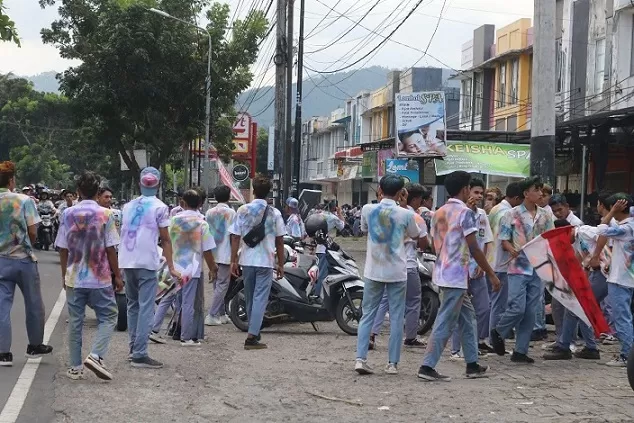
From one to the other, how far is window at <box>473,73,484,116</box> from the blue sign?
1469 centimetres

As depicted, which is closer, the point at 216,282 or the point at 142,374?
the point at 142,374

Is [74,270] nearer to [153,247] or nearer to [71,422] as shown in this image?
[153,247]

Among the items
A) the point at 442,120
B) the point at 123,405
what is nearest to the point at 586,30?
the point at 442,120

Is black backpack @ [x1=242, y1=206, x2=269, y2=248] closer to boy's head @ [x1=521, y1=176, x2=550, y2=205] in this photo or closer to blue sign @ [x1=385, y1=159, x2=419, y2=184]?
boy's head @ [x1=521, y1=176, x2=550, y2=205]

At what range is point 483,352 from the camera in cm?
1097

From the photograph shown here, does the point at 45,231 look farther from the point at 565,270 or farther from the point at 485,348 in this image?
the point at 565,270

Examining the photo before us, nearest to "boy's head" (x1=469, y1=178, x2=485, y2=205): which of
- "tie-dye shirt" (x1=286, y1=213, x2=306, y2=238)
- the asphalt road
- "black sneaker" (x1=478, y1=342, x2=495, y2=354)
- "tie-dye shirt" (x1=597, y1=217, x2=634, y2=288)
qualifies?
"tie-dye shirt" (x1=597, y1=217, x2=634, y2=288)

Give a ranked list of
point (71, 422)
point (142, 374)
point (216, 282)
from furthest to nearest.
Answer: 1. point (216, 282)
2. point (142, 374)
3. point (71, 422)

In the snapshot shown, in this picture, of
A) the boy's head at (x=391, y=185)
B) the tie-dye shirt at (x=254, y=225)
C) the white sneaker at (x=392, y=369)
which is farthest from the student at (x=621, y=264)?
the tie-dye shirt at (x=254, y=225)

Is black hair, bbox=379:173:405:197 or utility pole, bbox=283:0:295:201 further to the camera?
utility pole, bbox=283:0:295:201

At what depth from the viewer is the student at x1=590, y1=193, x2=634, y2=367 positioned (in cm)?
991

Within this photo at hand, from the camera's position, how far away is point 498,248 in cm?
1089

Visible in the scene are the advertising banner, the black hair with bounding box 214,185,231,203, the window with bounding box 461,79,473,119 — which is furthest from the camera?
the window with bounding box 461,79,473,119

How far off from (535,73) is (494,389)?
243 inches
